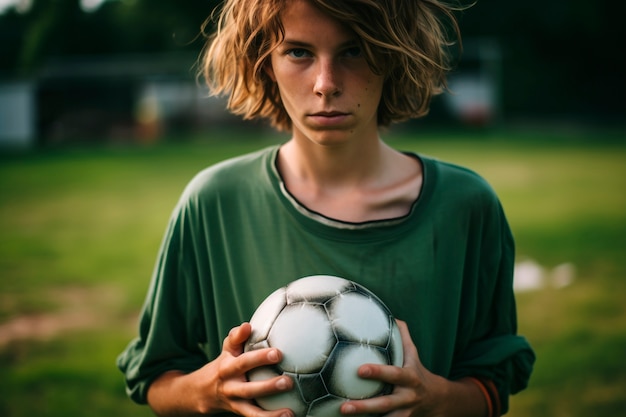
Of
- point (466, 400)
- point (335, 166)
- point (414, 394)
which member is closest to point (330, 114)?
point (335, 166)

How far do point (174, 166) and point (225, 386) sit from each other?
17544mm

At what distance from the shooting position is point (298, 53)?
1.86 m

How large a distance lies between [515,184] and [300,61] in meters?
13.1

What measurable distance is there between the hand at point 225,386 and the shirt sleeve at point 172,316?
0.05 meters

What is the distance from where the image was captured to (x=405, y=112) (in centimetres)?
228

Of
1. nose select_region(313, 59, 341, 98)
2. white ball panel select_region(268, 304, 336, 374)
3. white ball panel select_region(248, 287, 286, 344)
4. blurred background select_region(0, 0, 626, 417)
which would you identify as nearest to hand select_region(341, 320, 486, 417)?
white ball panel select_region(268, 304, 336, 374)

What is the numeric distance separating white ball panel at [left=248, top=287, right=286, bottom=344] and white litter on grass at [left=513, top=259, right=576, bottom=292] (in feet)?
17.9

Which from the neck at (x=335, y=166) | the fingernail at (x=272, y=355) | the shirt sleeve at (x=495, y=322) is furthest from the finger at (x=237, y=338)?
the shirt sleeve at (x=495, y=322)

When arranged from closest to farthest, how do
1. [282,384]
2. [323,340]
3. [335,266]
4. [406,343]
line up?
[282,384] → [323,340] → [406,343] → [335,266]

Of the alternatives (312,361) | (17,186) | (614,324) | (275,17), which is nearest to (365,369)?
(312,361)

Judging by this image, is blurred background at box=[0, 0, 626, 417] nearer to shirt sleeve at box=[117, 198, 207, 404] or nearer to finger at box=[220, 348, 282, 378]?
shirt sleeve at box=[117, 198, 207, 404]

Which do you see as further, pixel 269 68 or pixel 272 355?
pixel 269 68

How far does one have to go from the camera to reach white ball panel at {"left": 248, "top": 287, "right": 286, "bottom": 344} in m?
1.71

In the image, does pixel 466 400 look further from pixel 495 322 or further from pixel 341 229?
pixel 341 229
